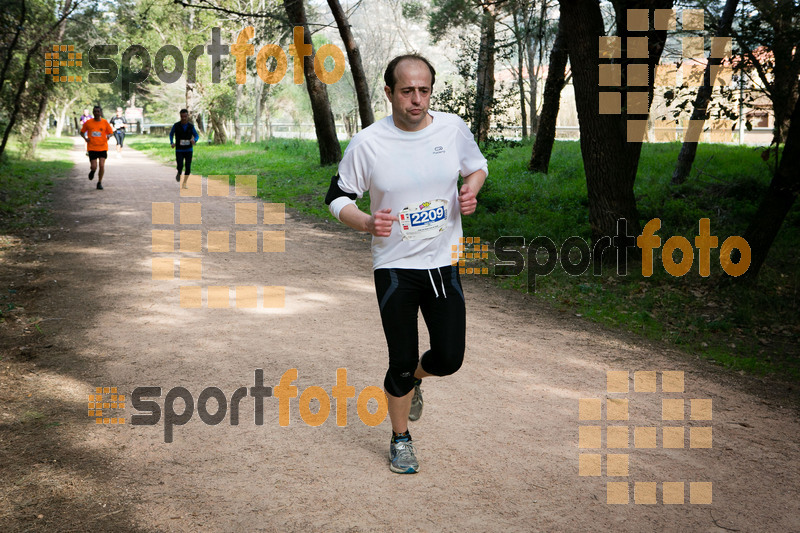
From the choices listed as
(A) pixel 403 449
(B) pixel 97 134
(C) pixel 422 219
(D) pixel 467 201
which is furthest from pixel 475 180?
(B) pixel 97 134

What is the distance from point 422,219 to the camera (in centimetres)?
386

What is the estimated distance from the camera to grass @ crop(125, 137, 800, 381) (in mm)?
7637

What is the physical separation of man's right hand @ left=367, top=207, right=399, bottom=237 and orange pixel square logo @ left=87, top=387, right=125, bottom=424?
2511 millimetres

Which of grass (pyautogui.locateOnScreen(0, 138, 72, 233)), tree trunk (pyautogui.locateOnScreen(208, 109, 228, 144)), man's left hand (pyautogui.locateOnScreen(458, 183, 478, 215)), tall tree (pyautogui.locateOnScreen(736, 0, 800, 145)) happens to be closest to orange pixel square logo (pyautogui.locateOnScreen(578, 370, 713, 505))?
man's left hand (pyautogui.locateOnScreen(458, 183, 478, 215))

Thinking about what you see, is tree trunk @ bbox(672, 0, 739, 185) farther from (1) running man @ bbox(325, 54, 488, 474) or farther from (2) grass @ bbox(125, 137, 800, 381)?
(1) running man @ bbox(325, 54, 488, 474)

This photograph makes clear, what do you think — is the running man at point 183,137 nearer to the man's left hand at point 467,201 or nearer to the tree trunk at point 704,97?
the tree trunk at point 704,97

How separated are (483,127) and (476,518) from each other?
11.6 meters

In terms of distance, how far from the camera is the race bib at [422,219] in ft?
12.6

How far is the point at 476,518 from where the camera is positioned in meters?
3.66

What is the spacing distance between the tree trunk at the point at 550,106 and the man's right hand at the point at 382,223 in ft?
45.1

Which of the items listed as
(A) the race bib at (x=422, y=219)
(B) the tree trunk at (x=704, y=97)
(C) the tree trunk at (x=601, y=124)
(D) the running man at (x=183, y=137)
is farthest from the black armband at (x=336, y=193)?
(D) the running man at (x=183, y=137)

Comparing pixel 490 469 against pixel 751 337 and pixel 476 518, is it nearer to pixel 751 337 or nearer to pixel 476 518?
pixel 476 518

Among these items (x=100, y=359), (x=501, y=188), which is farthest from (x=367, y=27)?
(x=100, y=359)

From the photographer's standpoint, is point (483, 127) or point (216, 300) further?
point (483, 127)
